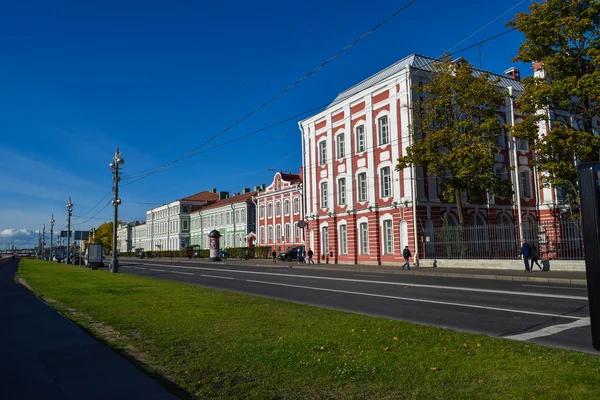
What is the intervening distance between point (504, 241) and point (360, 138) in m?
15.4

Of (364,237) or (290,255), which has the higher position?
(364,237)

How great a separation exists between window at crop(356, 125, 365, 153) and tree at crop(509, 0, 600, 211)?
1519 cm

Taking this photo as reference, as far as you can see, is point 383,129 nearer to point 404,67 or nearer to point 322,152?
point 404,67

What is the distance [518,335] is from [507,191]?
77.0 feet

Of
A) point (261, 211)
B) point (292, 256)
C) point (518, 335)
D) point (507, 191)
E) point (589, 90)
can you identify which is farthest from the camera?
point (261, 211)

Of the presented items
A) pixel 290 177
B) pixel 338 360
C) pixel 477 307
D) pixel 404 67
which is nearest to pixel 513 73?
pixel 404 67

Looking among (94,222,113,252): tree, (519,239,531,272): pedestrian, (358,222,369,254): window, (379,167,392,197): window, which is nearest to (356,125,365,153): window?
(379,167,392,197): window

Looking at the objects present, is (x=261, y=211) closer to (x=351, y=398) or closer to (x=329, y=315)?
(x=329, y=315)

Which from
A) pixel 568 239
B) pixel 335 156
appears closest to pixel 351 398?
pixel 568 239

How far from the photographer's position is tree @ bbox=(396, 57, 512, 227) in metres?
28.2

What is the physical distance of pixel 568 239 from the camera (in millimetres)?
24047

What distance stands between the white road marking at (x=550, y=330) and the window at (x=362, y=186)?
93.4 feet

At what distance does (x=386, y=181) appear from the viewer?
3572 centimetres

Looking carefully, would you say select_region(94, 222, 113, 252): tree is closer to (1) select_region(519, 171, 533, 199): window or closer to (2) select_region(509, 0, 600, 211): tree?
(1) select_region(519, 171, 533, 199): window
